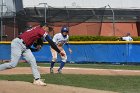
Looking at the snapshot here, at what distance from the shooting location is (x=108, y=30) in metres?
35.1

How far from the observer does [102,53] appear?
2550cm

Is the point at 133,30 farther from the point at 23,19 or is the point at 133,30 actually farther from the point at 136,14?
the point at 23,19

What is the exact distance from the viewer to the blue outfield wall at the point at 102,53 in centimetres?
A: 2523

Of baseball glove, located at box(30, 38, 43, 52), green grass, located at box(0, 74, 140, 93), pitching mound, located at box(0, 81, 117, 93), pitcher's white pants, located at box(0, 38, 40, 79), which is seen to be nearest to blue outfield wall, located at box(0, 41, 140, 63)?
green grass, located at box(0, 74, 140, 93)

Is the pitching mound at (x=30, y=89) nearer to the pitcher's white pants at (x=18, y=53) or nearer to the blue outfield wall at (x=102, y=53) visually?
the pitcher's white pants at (x=18, y=53)

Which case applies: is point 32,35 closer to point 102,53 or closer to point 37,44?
point 37,44

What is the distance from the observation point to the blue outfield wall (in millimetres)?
25234

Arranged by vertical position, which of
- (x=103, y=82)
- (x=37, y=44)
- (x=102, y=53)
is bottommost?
(x=103, y=82)

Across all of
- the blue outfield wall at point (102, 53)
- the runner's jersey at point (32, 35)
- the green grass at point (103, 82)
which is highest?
the runner's jersey at point (32, 35)

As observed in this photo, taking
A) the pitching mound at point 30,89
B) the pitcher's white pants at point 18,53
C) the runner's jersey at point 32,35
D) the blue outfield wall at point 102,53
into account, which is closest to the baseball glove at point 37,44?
the runner's jersey at point 32,35

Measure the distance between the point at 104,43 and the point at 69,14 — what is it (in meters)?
7.53

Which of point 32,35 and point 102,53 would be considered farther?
point 102,53

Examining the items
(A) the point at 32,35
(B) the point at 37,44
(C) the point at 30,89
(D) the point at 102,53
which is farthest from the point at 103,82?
(D) the point at 102,53

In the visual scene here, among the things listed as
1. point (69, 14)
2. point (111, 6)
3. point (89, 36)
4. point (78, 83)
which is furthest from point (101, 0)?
point (78, 83)
